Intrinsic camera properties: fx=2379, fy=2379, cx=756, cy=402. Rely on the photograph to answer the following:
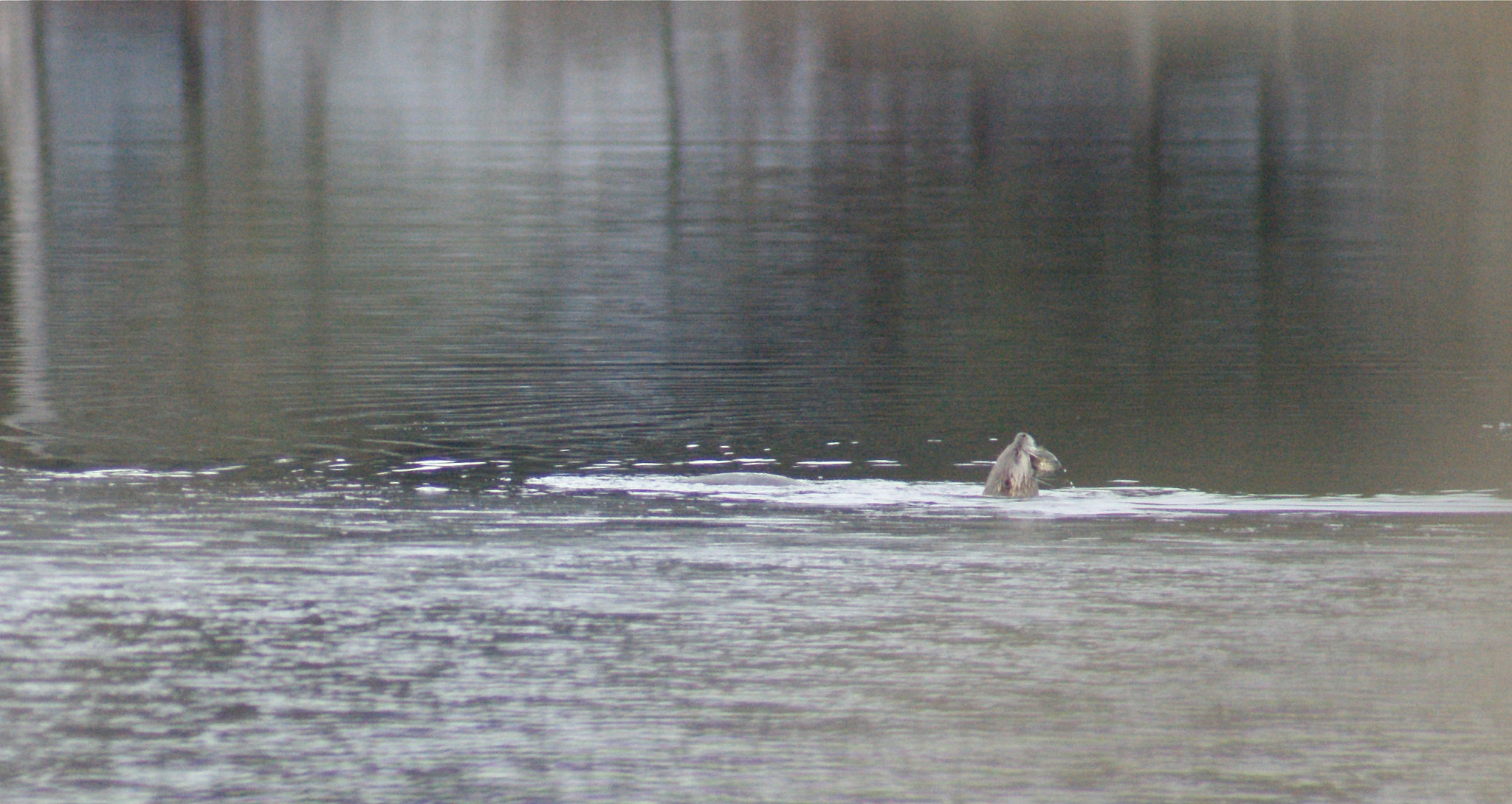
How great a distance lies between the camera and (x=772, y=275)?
52.0ft

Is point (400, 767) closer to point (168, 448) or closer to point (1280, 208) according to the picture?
point (168, 448)

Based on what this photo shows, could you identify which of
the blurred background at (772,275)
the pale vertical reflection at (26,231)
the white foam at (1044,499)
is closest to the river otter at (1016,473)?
the white foam at (1044,499)

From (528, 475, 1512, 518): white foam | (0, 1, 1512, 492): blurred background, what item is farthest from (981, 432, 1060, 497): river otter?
(0, 1, 1512, 492): blurred background

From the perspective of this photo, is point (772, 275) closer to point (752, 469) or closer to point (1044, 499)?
point (752, 469)

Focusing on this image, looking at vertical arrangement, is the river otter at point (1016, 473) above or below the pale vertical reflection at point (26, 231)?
below

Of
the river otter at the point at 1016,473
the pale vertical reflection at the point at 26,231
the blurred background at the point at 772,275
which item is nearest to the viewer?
the river otter at the point at 1016,473

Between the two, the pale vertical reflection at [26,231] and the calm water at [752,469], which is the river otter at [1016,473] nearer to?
the calm water at [752,469]

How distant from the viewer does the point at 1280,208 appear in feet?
65.2

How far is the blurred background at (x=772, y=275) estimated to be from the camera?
10211mm

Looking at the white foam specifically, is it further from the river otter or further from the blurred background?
the blurred background

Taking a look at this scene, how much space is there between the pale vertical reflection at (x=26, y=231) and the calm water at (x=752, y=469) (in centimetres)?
9

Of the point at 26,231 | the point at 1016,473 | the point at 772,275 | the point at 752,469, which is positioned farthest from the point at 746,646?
the point at 26,231

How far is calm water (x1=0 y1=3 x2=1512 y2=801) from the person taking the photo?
5.99 metres

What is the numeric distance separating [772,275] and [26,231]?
20.0 ft
